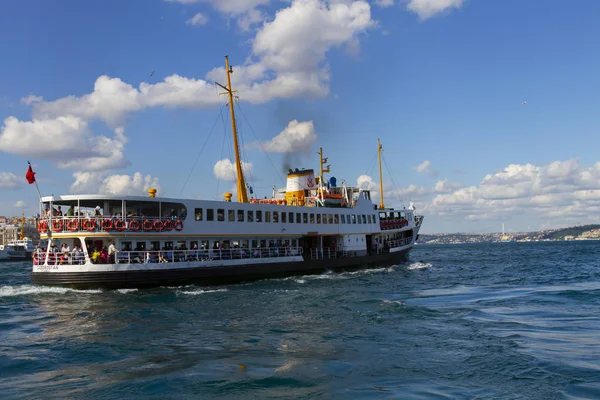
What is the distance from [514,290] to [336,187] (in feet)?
70.2

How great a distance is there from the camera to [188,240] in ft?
102

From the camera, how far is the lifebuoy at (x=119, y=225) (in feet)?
89.5

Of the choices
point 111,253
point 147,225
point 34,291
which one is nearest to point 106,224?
point 111,253

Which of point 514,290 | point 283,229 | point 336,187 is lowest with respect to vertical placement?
point 514,290

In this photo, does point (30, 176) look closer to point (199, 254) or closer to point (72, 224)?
point (72, 224)

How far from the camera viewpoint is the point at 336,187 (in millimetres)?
47312

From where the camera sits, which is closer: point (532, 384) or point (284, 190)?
point (532, 384)

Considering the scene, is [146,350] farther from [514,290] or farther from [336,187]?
[336,187]

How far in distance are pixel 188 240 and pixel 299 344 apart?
1732 cm

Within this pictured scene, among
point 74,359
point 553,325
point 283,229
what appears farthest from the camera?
point 283,229

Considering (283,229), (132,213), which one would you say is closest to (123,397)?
(132,213)

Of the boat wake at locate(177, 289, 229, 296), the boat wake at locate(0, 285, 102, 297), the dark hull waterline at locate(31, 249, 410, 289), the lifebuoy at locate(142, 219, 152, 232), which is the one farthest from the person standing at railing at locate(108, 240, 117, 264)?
the boat wake at locate(177, 289, 229, 296)

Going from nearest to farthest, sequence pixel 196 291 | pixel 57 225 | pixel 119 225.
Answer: pixel 119 225, pixel 57 225, pixel 196 291

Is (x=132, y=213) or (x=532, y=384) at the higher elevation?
(x=132, y=213)
